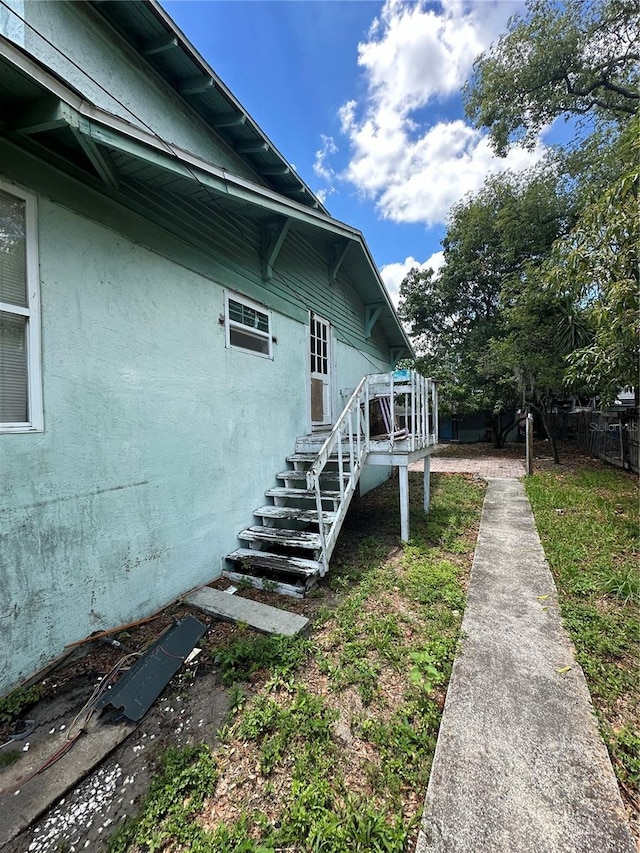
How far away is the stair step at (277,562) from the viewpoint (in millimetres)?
3629

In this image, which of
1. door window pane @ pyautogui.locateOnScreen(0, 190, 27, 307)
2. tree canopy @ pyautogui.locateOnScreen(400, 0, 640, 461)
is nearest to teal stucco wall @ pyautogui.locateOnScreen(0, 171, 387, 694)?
door window pane @ pyautogui.locateOnScreen(0, 190, 27, 307)

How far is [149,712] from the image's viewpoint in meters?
2.22

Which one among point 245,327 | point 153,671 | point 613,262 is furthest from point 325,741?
point 613,262

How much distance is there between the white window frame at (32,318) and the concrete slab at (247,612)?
2105 millimetres

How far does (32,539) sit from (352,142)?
9883 millimetres

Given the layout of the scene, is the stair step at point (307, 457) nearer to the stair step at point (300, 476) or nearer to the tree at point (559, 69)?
the stair step at point (300, 476)

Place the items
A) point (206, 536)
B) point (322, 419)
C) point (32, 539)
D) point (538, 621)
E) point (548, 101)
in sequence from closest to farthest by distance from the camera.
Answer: point (32, 539)
point (538, 621)
point (206, 536)
point (322, 419)
point (548, 101)

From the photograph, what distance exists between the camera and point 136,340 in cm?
315

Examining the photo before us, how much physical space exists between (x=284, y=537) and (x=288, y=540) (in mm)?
116

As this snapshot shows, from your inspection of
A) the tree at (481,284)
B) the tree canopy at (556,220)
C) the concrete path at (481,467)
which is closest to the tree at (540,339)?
the tree canopy at (556,220)

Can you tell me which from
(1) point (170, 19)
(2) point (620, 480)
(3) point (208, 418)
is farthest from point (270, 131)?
(2) point (620, 480)

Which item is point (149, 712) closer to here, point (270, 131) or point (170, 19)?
point (170, 19)

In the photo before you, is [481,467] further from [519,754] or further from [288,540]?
Result: [519,754]

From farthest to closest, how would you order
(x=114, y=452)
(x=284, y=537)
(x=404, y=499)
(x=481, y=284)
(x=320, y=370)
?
(x=481, y=284) → (x=320, y=370) → (x=404, y=499) → (x=284, y=537) → (x=114, y=452)
